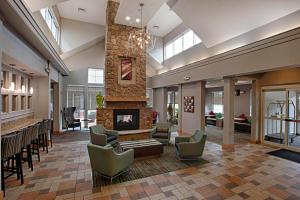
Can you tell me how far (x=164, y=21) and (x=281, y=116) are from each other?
22.9ft

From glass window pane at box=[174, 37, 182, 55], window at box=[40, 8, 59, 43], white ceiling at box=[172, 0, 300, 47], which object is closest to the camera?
white ceiling at box=[172, 0, 300, 47]

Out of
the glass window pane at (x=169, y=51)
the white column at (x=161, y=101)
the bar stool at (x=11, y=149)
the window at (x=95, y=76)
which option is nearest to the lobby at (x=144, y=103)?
the bar stool at (x=11, y=149)

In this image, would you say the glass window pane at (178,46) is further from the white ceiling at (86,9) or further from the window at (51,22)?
the window at (51,22)

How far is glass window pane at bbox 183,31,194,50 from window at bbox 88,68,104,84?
5626 mm

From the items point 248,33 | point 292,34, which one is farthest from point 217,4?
point 292,34

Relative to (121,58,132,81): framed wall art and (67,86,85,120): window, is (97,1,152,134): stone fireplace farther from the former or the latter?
(67,86,85,120): window

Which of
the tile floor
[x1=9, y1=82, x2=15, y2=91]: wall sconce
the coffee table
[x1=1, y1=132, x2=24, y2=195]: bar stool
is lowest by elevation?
the tile floor

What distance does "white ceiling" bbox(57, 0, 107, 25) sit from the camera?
7031 millimetres

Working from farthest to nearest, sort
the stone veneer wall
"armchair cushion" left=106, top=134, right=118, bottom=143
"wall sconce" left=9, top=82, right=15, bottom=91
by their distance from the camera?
the stone veneer wall → "armchair cushion" left=106, top=134, right=118, bottom=143 → "wall sconce" left=9, top=82, right=15, bottom=91

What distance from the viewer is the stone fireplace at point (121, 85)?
22.0ft

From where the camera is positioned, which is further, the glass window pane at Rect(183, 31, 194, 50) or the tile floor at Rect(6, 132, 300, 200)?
the glass window pane at Rect(183, 31, 194, 50)

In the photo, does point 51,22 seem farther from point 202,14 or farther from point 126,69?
point 202,14

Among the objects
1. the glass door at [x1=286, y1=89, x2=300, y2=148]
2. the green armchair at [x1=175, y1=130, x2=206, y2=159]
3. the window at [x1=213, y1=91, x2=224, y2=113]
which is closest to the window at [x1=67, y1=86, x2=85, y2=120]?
the green armchair at [x1=175, y1=130, x2=206, y2=159]

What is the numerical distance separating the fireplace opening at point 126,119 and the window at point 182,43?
4278mm
